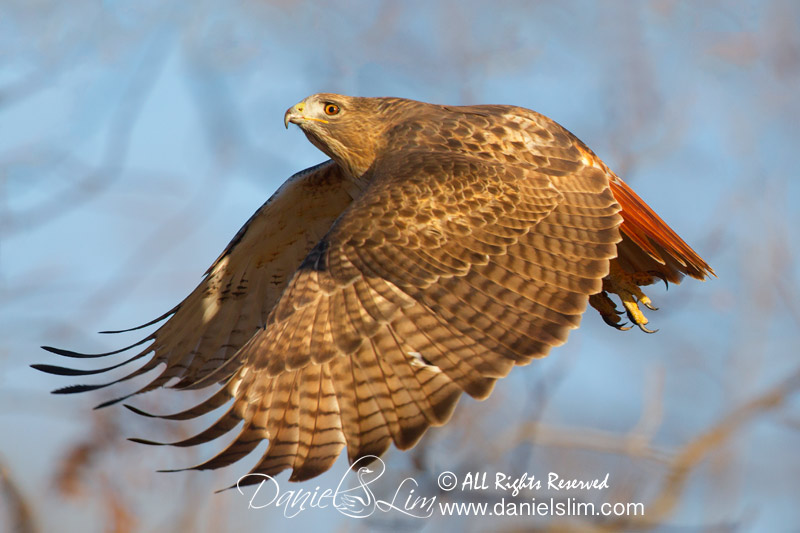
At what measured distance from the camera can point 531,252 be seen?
5.47m

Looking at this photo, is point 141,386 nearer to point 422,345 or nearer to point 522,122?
point 422,345

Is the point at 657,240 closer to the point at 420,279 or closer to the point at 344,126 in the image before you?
the point at 420,279

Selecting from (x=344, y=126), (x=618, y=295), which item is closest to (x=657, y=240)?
(x=618, y=295)

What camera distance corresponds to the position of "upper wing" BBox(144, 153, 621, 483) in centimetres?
469

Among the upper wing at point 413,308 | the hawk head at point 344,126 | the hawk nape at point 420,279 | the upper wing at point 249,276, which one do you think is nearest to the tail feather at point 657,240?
the hawk nape at point 420,279

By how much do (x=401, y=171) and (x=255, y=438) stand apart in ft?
6.19

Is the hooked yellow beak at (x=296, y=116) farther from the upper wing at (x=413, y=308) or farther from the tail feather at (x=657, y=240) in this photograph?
the tail feather at (x=657, y=240)

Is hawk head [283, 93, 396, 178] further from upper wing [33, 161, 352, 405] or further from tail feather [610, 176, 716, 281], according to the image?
tail feather [610, 176, 716, 281]

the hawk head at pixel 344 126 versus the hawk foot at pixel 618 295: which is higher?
the hawk head at pixel 344 126

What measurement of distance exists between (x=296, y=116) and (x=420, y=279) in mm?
2202

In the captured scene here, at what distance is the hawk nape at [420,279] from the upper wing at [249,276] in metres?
0.05

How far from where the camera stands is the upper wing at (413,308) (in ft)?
15.4

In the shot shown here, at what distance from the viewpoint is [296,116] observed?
6824mm

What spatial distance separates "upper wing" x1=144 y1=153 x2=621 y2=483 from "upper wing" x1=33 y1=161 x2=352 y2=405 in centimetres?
140
